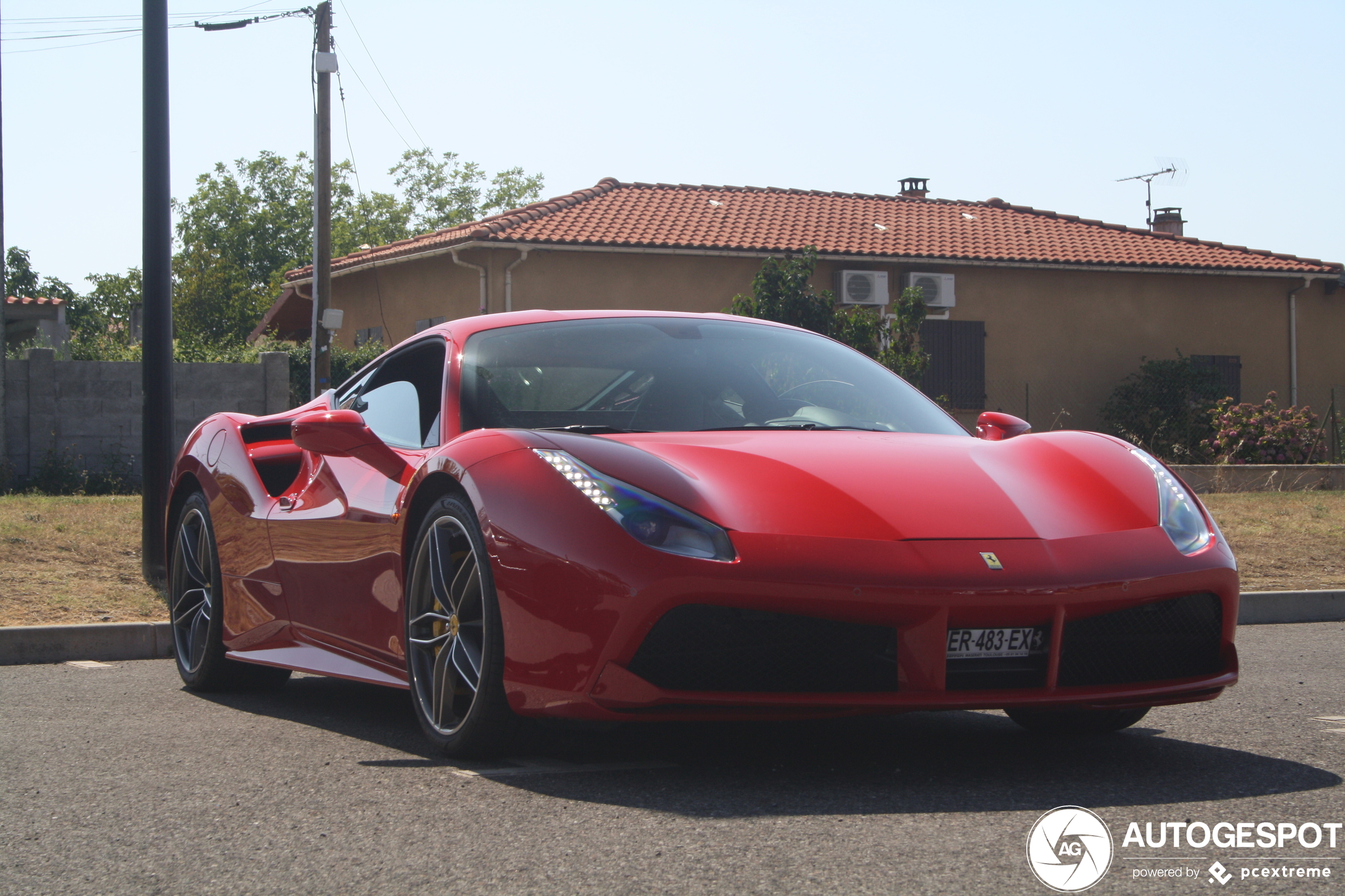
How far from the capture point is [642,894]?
8.49 feet

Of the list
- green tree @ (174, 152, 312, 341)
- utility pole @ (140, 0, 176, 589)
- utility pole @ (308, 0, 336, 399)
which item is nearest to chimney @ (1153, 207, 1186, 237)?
utility pole @ (308, 0, 336, 399)

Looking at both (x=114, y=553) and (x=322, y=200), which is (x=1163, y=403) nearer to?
(x=322, y=200)

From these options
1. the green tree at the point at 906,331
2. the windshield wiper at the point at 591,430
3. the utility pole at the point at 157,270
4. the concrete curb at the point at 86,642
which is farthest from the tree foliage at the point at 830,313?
the windshield wiper at the point at 591,430

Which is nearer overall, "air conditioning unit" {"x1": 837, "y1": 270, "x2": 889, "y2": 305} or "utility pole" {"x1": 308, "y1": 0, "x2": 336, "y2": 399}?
"utility pole" {"x1": 308, "y1": 0, "x2": 336, "y2": 399}

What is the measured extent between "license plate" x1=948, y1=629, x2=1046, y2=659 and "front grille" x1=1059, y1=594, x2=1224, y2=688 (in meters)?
0.07

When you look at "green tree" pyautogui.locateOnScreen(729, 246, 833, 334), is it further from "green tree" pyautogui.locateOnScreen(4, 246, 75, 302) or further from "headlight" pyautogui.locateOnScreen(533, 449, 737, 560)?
"green tree" pyautogui.locateOnScreen(4, 246, 75, 302)

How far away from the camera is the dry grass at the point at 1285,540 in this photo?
9570 mm

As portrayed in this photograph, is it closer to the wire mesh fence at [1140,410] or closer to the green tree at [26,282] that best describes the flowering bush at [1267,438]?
the wire mesh fence at [1140,410]

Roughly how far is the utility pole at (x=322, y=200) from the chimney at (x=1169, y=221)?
67.6 ft

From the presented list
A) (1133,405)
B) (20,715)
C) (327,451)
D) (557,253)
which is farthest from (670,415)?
(1133,405)

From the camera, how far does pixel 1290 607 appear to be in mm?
8664

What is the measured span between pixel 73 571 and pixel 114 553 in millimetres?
582

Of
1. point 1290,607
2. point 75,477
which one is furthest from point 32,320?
point 1290,607

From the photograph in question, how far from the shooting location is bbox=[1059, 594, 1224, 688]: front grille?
11.8ft
